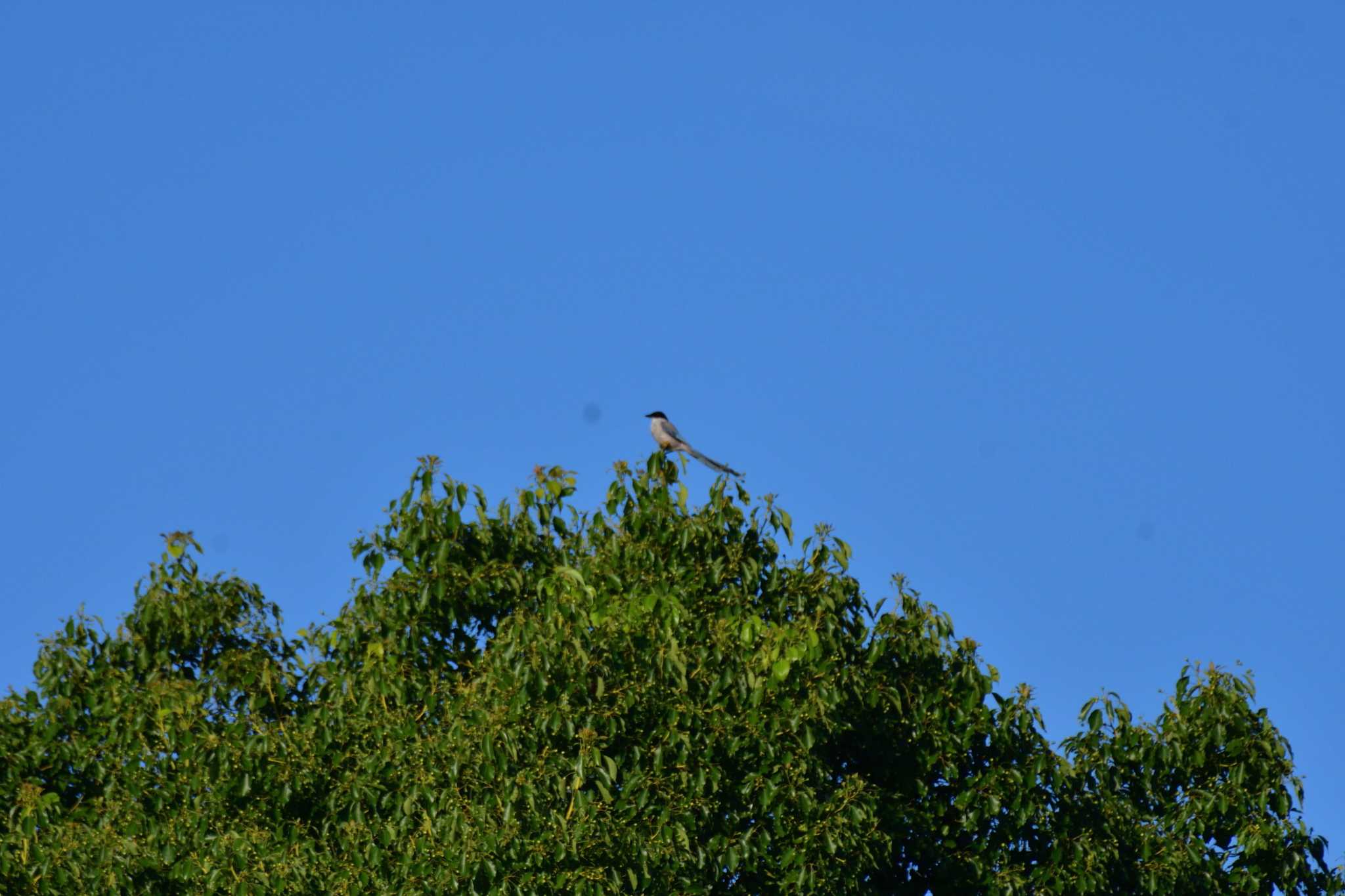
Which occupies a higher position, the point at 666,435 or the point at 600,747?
the point at 666,435

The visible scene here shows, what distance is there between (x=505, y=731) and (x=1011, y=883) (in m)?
5.20

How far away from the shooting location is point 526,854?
14812 millimetres

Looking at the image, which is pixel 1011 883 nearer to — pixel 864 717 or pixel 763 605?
pixel 864 717

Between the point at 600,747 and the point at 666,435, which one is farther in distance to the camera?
the point at 666,435

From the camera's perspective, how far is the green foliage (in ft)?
50.5

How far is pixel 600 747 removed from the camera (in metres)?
15.4

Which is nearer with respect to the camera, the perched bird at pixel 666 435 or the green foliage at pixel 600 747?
the green foliage at pixel 600 747

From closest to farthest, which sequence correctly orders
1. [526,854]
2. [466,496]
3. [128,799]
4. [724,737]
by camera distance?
[526,854] < [724,737] < [128,799] < [466,496]

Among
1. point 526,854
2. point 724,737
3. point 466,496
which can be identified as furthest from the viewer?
point 466,496

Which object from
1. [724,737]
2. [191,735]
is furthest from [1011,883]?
[191,735]

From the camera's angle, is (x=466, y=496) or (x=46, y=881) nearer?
(x=46, y=881)

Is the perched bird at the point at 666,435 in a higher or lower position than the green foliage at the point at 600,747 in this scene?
higher

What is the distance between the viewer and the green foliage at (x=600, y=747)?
50.5 feet

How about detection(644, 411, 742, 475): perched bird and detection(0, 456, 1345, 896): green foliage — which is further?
detection(644, 411, 742, 475): perched bird
